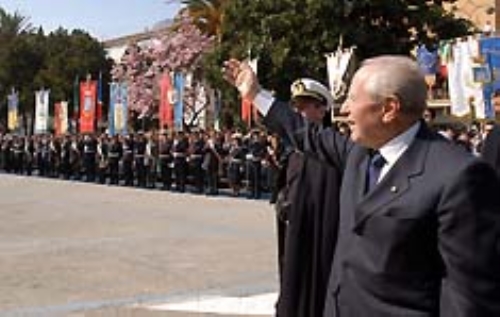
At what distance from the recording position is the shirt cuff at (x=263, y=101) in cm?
401

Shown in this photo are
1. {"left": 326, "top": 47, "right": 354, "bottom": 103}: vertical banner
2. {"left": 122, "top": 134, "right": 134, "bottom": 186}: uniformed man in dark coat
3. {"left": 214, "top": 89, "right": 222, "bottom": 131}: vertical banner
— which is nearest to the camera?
{"left": 326, "top": 47, "right": 354, "bottom": 103}: vertical banner

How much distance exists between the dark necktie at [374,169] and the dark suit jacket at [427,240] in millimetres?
52

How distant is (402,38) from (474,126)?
34.5ft

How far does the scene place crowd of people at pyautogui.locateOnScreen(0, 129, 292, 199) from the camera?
22736 mm

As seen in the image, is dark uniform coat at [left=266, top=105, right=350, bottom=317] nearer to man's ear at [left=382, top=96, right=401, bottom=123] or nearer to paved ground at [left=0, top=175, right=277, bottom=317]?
man's ear at [left=382, top=96, right=401, bottom=123]

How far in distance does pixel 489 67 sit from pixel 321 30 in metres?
12.4

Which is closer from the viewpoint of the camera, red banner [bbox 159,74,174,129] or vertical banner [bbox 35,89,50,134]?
red banner [bbox 159,74,174,129]

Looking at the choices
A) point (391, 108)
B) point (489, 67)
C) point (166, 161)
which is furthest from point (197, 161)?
point (391, 108)

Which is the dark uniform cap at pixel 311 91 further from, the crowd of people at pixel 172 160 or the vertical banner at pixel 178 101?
the vertical banner at pixel 178 101

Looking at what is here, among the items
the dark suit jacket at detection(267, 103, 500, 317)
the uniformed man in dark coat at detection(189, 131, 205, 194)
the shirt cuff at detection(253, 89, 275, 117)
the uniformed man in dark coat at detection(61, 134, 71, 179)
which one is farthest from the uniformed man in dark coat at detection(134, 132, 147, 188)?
the dark suit jacket at detection(267, 103, 500, 317)

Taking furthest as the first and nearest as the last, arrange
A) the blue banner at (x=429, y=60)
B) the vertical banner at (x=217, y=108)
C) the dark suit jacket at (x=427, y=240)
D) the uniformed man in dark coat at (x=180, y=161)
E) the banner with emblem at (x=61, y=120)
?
1. the banner with emblem at (x=61, y=120)
2. the vertical banner at (x=217, y=108)
3. the uniformed man in dark coat at (x=180, y=161)
4. the blue banner at (x=429, y=60)
5. the dark suit jacket at (x=427, y=240)

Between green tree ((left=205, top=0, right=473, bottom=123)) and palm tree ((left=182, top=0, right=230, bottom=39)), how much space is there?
652 inches

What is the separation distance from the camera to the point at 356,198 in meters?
3.00

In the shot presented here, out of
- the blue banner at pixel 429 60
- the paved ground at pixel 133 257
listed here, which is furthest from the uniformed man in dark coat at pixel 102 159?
the blue banner at pixel 429 60
